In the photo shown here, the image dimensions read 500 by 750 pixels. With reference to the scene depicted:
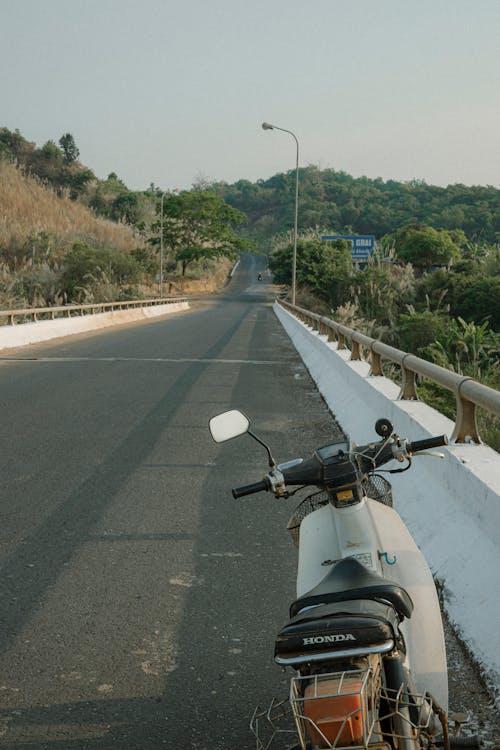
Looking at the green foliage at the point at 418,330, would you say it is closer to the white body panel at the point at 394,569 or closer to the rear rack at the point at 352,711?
the white body panel at the point at 394,569

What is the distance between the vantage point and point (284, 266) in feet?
267

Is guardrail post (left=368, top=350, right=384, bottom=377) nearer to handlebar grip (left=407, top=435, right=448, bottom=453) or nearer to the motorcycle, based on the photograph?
the motorcycle

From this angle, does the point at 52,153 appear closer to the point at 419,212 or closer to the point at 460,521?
the point at 419,212

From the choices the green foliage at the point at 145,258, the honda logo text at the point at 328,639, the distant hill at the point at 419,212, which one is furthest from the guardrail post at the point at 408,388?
the distant hill at the point at 419,212

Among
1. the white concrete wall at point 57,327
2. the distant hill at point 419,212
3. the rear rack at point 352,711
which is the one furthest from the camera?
the distant hill at point 419,212

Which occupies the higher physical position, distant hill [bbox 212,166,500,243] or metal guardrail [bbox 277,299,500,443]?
distant hill [bbox 212,166,500,243]

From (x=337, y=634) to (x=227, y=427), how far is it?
1.08 m

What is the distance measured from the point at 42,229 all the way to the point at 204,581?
220 ft

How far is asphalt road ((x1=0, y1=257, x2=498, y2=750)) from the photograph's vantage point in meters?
3.53

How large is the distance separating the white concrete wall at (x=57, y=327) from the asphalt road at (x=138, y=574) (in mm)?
11534

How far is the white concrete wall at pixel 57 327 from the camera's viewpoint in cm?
2334

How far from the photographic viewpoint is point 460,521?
16.1 feet

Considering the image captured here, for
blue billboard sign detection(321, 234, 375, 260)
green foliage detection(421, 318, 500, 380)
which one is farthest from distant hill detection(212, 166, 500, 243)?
green foliage detection(421, 318, 500, 380)

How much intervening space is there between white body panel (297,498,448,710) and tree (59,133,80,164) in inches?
5801
